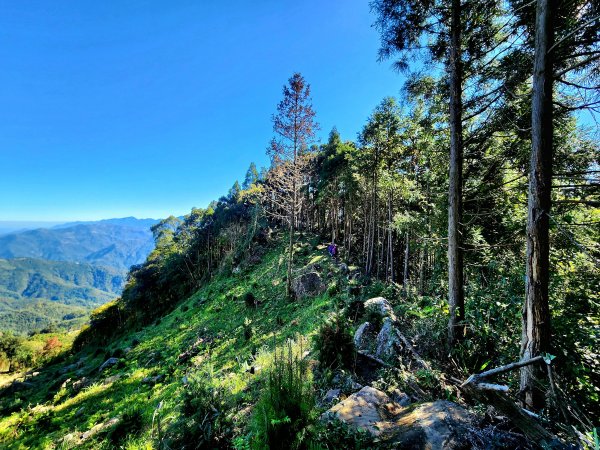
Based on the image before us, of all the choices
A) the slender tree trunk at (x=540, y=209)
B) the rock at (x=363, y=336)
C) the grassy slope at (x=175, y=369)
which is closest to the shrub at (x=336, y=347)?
the rock at (x=363, y=336)

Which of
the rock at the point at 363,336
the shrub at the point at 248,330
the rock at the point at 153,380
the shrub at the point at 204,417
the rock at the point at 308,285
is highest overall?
the shrub at the point at 204,417

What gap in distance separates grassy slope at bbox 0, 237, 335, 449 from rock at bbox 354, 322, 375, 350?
1.80m

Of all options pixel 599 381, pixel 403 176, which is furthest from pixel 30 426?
pixel 403 176

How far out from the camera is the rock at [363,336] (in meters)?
6.42

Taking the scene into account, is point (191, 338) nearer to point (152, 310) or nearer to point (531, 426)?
point (531, 426)

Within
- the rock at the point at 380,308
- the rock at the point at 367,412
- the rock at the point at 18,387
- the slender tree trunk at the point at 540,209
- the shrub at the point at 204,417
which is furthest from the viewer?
the rock at the point at 18,387

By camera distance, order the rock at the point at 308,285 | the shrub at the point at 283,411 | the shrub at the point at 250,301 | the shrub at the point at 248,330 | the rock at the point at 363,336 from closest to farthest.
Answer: the shrub at the point at 283,411, the rock at the point at 363,336, the shrub at the point at 248,330, the rock at the point at 308,285, the shrub at the point at 250,301

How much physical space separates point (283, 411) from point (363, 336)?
184 inches

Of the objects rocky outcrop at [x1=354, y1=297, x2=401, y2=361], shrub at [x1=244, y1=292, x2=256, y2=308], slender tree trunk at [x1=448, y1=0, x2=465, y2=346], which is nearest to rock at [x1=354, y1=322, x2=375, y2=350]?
rocky outcrop at [x1=354, y1=297, x2=401, y2=361]

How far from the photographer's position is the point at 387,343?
229 inches

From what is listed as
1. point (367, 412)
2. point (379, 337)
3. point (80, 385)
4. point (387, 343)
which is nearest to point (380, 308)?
point (379, 337)

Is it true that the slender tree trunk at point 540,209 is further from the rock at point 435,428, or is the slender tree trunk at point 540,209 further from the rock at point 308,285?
the rock at point 308,285

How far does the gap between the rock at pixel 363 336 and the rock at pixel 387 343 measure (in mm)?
439

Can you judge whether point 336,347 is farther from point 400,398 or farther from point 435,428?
point 435,428
